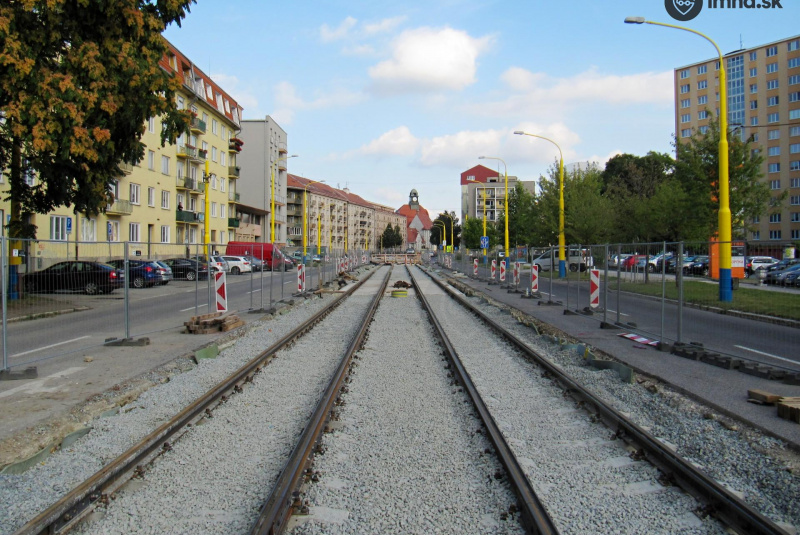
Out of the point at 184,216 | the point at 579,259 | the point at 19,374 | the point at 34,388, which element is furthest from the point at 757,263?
the point at 184,216

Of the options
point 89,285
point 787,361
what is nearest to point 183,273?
point 89,285

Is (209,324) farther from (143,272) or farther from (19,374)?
(19,374)

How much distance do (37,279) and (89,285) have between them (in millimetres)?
929

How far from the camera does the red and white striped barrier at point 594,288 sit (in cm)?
1495

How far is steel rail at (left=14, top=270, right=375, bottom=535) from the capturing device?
397cm

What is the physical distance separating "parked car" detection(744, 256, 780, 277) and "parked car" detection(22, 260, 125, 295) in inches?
392

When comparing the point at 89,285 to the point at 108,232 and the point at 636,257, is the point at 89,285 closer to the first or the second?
the point at 636,257

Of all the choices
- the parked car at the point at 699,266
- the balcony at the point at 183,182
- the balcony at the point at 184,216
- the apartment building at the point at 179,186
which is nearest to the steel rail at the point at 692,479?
the parked car at the point at 699,266

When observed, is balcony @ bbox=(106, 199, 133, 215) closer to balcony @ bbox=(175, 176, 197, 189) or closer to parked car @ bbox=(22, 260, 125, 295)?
balcony @ bbox=(175, 176, 197, 189)

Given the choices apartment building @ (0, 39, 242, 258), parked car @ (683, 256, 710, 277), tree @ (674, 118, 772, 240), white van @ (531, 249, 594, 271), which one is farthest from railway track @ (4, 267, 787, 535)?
Answer: apartment building @ (0, 39, 242, 258)

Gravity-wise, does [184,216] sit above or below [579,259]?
above

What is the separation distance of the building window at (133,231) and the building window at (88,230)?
487cm

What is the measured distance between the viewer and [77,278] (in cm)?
1012

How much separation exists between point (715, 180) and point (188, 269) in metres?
20.9
